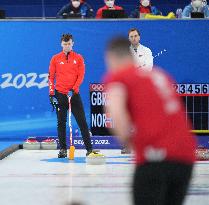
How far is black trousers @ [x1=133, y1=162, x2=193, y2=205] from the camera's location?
382cm

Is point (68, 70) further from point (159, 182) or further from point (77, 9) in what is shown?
point (159, 182)

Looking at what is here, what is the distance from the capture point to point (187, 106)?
11773mm

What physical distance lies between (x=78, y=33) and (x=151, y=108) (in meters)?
8.62

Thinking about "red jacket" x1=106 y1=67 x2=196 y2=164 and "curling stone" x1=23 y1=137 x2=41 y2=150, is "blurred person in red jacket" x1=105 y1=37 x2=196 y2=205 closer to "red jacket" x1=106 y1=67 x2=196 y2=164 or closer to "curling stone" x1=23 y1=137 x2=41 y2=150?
"red jacket" x1=106 y1=67 x2=196 y2=164

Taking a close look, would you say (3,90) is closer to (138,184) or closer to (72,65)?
(72,65)

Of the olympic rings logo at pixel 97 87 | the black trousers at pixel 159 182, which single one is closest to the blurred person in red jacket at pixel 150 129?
the black trousers at pixel 159 182

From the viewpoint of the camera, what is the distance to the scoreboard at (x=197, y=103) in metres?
11.7

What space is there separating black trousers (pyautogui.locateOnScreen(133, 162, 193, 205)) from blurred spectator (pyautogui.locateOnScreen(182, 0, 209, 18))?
30.9 feet

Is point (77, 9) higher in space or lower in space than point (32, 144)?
higher

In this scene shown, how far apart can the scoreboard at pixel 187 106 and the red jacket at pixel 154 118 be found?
7.80 m

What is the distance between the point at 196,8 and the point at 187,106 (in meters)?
2.30

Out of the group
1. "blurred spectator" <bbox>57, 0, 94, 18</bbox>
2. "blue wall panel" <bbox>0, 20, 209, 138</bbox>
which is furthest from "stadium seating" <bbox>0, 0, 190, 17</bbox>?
"blue wall panel" <bbox>0, 20, 209, 138</bbox>

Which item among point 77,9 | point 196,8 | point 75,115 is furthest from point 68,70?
point 196,8

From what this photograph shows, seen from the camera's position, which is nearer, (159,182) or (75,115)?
(159,182)
